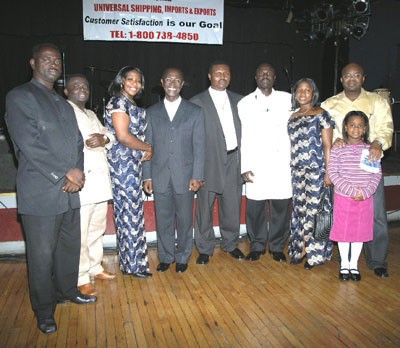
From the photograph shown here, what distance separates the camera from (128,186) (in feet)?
9.50

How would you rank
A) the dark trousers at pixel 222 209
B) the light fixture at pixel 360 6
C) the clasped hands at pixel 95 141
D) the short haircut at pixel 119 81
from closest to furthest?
the clasped hands at pixel 95 141 < the short haircut at pixel 119 81 < the dark trousers at pixel 222 209 < the light fixture at pixel 360 6

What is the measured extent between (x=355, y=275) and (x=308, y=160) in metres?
0.99

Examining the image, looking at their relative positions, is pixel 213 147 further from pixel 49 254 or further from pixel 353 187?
pixel 49 254

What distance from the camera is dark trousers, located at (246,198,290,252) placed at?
3451mm

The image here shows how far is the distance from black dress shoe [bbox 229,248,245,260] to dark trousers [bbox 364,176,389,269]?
3.55 ft

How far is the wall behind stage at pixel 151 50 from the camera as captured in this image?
666cm

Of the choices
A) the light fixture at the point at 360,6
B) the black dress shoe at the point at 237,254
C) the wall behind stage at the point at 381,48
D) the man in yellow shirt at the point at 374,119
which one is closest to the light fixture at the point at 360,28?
the light fixture at the point at 360,6

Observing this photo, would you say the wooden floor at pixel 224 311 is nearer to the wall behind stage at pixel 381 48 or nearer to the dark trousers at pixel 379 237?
the dark trousers at pixel 379 237

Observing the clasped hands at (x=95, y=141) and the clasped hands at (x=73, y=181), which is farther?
the clasped hands at (x=95, y=141)

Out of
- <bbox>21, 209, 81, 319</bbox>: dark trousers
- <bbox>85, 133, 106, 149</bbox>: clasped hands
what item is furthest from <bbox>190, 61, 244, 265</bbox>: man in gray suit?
<bbox>21, 209, 81, 319</bbox>: dark trousers

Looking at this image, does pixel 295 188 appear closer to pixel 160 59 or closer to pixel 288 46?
pixel 160 59

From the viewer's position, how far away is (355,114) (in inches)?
115

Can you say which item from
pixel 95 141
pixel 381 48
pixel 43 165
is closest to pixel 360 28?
pixel 381 48

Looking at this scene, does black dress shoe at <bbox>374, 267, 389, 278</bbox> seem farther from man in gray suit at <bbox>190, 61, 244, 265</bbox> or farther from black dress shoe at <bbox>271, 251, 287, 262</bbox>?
man in gray suit at <bbox>190, 61, 244, 265</bbox>
